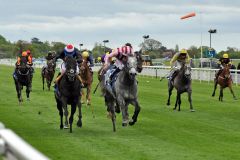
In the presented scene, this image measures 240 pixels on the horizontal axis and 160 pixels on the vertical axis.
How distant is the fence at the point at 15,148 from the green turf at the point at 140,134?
5.95 m

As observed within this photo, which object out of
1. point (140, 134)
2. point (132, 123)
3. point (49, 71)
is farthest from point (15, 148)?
point (49, 71)

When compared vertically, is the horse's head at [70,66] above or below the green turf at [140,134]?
above

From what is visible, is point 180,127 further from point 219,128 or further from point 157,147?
point 157,147

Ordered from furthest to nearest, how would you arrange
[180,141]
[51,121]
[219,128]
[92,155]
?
1. [51,121]
2. [219,128]
3. [180,141]
4. [92,155]

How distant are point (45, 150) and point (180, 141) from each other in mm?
2945

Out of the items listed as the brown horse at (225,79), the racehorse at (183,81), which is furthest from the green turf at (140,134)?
the brown horse at (225,79)

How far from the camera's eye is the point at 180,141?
44.8 feet

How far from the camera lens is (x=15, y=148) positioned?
4867 millimetres

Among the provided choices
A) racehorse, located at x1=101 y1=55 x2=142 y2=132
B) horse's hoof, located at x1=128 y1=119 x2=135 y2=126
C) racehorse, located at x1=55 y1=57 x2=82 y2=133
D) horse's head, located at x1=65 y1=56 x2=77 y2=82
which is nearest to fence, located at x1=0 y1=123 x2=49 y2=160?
horse's head, located at x1=65 y1=56 x2=77 y2=82

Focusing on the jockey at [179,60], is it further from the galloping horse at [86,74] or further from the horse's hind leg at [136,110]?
the horse's hind leg at [136,110]

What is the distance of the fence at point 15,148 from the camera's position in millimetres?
4539

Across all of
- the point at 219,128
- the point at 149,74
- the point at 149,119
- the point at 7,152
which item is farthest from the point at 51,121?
the point at 149,74

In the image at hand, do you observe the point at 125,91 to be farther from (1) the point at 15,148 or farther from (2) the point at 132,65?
(1) the point at 15,148

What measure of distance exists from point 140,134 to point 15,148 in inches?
400
